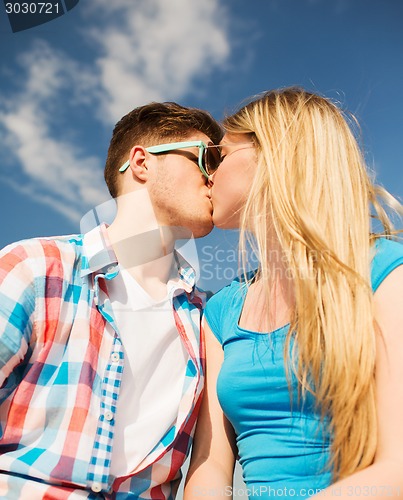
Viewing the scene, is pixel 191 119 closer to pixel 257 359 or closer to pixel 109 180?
pixel 109 180

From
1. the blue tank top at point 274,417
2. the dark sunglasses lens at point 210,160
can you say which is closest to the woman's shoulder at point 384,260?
the blue tank top at point 274,417

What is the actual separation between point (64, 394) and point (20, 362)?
0.28 meters

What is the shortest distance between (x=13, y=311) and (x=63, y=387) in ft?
1.53

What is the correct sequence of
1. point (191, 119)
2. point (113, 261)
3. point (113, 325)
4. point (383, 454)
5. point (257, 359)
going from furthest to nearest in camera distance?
point (191, 119) < point (113, 261) < point (113, 325) < point (257, 359) < point (383, 454)

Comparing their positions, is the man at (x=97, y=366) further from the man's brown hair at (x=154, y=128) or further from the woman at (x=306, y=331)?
the man's brown hair at (x=154, y=128)

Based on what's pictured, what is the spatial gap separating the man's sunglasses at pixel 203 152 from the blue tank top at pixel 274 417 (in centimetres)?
164

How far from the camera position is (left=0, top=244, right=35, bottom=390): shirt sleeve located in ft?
7.47

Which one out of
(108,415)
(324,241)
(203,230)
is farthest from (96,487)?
(203,230)

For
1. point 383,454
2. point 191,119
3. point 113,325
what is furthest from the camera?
point 191,119

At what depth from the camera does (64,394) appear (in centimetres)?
237

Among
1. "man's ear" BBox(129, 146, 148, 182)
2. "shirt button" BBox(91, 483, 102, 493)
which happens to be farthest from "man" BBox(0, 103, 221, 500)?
"man's ear" BBox(129, 146, 148, 182)

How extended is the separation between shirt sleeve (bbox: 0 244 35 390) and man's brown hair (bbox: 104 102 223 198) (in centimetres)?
165

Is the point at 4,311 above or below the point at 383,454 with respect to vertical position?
above

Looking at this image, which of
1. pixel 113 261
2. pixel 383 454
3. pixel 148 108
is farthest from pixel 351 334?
pixel 148 108
